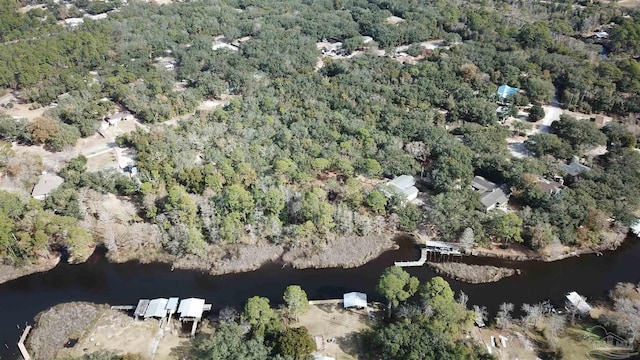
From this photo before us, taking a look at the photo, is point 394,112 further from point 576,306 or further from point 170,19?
point 170,19

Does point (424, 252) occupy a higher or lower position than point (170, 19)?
lower

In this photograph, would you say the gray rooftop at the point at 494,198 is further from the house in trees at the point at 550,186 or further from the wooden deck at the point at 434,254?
the wooden deck at the point at 434,254

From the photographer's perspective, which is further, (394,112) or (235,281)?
(394,112)

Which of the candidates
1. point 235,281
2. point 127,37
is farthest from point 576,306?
point 127,37

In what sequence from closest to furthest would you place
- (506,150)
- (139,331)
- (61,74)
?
1. (139,331)
2. (506,150)
3. (61,74)

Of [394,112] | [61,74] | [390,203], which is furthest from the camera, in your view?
[61,74]

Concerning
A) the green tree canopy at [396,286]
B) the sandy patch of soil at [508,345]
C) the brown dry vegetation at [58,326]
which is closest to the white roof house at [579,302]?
the sandy patch of soil at [508,345]

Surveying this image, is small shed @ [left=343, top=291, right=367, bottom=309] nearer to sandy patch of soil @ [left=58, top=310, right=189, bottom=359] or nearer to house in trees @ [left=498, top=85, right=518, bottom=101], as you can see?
sandy patch of soil @ [left=58, top=310, right=189, bottom=359]
